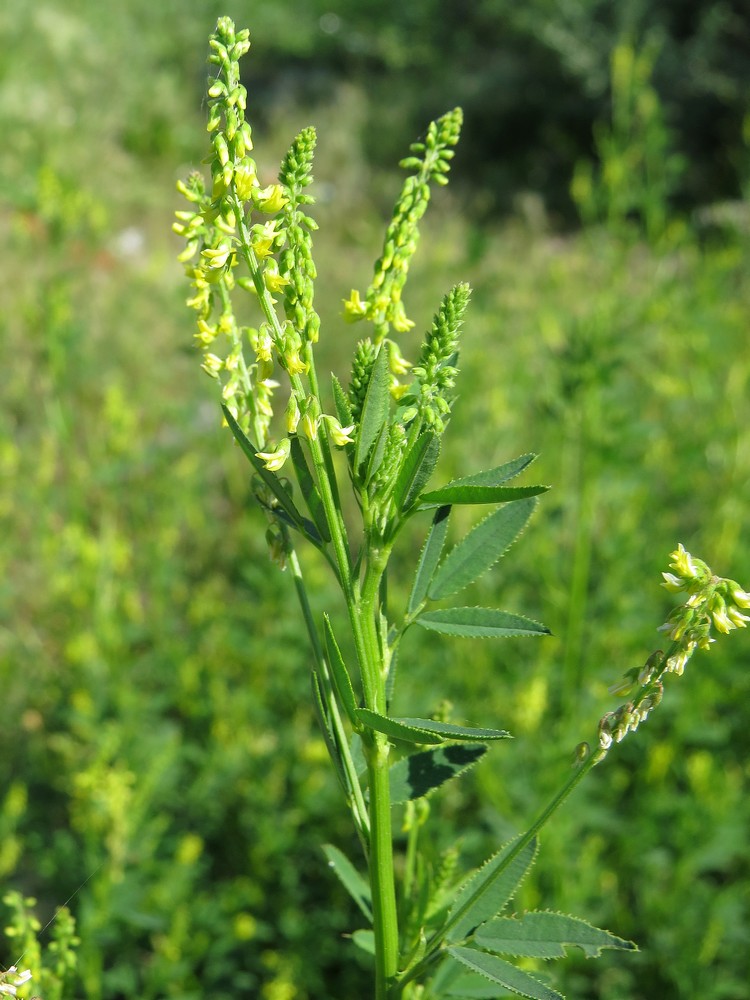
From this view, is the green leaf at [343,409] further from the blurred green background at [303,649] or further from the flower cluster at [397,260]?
the blurred green background at [303,649]

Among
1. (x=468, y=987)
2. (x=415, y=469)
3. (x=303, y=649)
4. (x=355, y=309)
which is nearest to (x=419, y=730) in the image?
(x=415, y=469)

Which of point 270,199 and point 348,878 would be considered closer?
point 270,199

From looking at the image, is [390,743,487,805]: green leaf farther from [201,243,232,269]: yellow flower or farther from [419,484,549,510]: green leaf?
[201,243,232,269]: yellow flower

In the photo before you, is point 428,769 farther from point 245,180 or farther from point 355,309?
point 245,180

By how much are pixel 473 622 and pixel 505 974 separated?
0.27 metres

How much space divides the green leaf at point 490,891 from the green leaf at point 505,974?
0.10 ft

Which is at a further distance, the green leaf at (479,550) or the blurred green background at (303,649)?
the blurred green background at (303,649)

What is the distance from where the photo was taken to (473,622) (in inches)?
31.2

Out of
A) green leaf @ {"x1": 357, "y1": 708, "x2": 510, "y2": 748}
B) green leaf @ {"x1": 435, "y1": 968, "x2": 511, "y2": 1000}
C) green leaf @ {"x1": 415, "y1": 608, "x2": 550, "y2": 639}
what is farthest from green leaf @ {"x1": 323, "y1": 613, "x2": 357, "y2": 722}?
green leaf @ {"x1": 435, "y1": 968, "x2": 511, "y2": 1000}

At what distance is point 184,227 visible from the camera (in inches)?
29.0

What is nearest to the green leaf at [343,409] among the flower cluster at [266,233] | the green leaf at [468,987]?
the flower cluster at [266,233]

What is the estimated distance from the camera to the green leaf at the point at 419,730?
61cm

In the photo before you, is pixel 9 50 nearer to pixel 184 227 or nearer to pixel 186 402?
pixel 186 402

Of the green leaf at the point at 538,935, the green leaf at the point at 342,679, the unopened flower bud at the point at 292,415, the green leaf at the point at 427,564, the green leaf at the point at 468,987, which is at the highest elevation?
the unopened flower bud at the point at 292,415
